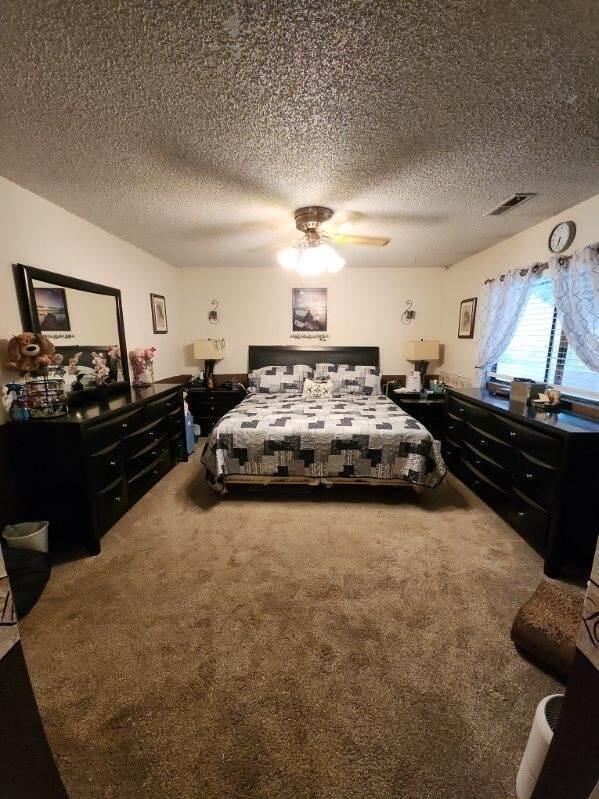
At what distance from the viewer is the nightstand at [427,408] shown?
4.12 meters

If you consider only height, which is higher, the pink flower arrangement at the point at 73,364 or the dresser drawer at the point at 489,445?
the pink flower arrangement at the point at 73,364

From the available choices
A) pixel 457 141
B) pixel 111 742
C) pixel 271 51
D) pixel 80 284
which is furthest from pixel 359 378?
pixel 111 742

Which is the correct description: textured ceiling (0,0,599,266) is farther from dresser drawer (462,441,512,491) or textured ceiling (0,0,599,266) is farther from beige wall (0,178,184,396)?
dresser drawer (462,441,512,491)

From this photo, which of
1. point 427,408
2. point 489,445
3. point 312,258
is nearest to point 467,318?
point 427,408

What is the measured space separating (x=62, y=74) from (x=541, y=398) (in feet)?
10.5

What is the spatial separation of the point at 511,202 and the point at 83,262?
3405 mm

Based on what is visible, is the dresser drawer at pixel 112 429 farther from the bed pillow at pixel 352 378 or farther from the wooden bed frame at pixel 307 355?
the bed pillow at pixel 352 378

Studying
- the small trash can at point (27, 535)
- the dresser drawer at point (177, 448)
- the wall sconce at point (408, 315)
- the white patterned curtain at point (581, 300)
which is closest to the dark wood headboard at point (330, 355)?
the wall sconce at point (408, 315)

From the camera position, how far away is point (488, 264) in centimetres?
345

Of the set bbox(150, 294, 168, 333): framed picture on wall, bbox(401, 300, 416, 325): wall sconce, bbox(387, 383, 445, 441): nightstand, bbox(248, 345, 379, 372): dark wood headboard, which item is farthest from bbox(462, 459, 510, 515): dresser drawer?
bbox(150, 294, 168, 333): framed picture on wall

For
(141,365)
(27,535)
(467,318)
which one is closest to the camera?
(27,535)

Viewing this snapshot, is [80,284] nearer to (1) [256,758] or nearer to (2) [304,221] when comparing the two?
(2) [304,221]

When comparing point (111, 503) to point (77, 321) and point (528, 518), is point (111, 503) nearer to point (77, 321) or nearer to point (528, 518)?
point (77, 321)

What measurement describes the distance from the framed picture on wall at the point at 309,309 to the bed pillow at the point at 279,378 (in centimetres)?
62
